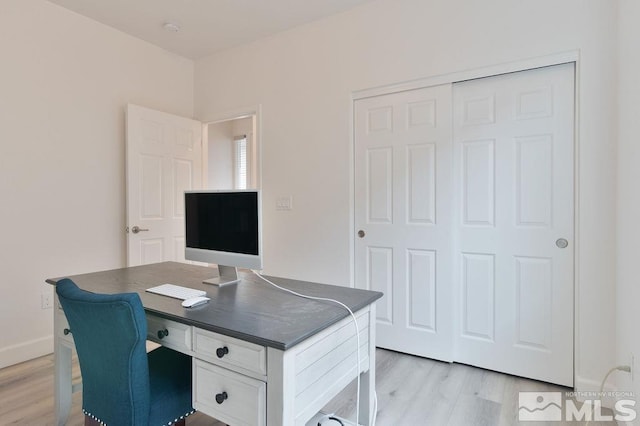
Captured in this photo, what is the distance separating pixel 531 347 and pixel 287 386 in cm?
194

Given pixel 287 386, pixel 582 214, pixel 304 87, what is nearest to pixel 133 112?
pixel 304 87

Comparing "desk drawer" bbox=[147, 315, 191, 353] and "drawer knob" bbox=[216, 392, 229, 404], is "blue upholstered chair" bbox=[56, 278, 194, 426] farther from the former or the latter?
"drawer knob" bbox=[216, 392, 229, 404]

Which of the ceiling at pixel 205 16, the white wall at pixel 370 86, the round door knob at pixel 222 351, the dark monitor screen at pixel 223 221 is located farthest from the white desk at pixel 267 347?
the ceiling at pixel 205 16

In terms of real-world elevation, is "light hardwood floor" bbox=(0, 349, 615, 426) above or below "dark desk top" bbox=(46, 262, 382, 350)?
below

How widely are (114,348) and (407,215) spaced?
207 centimetres

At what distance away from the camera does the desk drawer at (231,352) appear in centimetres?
108

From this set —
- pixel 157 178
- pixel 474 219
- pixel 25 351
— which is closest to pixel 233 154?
pixel 157 178

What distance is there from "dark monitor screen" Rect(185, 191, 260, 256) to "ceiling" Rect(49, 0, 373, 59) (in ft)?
6.27

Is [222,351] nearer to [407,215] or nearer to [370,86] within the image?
[407,215]

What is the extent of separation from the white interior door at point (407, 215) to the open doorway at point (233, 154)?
2814mm

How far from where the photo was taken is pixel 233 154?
5.54 metres

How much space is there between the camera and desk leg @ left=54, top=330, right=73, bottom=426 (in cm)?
173

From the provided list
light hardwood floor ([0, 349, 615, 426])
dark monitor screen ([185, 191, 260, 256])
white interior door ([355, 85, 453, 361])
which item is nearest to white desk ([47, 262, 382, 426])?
dark monitor screen ([185, 191, 260, 256])

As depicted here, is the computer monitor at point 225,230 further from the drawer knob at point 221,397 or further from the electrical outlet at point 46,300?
the electrical outlet at point 46,300
